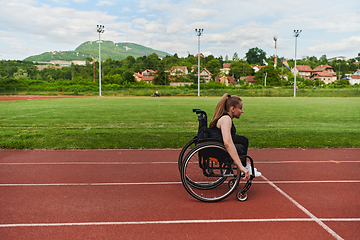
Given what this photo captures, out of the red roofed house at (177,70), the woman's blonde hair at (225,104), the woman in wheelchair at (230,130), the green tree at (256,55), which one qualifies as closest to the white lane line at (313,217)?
the woman in wheelchair at (230,130)

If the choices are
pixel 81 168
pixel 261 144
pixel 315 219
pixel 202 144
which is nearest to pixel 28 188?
pixel 81 168

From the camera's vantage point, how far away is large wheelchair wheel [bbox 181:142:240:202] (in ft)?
13.2

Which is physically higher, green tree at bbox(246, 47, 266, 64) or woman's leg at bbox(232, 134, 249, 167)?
green tree at bbox(246, 47, 266, 64)

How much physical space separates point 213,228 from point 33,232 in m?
2.12

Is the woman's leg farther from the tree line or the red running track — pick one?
the tree line

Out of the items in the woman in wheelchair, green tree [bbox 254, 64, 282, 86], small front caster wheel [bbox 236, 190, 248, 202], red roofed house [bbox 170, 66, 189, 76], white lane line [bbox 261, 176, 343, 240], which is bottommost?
white lane line [bbox 261, 176, 343, 240]

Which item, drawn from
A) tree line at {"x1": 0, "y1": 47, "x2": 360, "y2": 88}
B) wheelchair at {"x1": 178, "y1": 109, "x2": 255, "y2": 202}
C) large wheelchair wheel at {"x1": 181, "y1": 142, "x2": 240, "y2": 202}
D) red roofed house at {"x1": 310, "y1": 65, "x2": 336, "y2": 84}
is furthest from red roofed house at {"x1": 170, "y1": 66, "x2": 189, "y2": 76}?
wheelchair at {"x1": 178, "y1": 109, "x2": 255, "y2": 202}

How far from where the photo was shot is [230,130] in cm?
400

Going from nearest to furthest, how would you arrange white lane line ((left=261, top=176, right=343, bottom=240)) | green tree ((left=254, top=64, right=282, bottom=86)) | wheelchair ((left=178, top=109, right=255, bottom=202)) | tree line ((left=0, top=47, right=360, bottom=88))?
white lane line ((left=261, top=176, right=343, bottom=240)) < wheelchair ((left=178, top=109, right=255, bottom=202)) < tree line ((left=0, top=47, right=360, bottom=88)) < green tree ((left=254, top=64, right=282, bottom=86))

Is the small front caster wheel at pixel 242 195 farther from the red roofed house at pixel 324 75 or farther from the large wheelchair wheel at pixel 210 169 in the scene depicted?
the red roofed house at pixel 324 75

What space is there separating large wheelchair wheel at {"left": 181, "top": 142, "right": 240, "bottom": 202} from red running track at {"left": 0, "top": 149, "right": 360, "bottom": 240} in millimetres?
227

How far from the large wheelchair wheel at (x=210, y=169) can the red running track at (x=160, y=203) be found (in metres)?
0.23

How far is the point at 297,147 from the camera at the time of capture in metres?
8.31

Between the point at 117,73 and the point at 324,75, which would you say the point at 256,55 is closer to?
the point at 324,75
